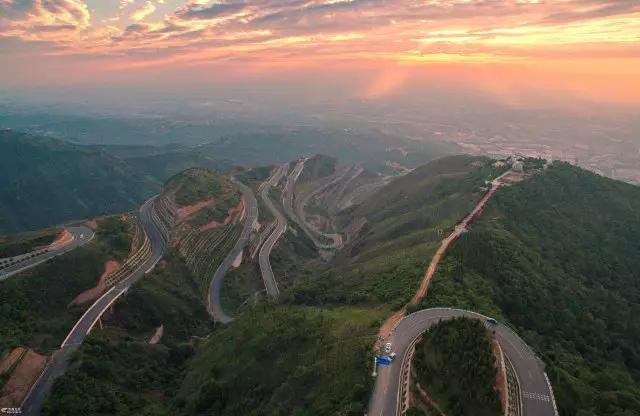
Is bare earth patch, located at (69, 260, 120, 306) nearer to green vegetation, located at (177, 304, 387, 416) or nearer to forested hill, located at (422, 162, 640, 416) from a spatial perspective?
green vegetation, located at (177, 304, 387, 416)

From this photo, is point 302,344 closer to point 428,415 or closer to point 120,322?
point 428,415

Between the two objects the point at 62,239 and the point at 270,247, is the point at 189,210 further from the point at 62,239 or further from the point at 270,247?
the point at 62,239

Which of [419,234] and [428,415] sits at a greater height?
[428,415]

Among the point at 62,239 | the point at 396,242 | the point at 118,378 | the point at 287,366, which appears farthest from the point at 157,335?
the point at 396,242

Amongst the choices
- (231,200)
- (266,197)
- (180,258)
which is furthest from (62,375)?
(266,197)

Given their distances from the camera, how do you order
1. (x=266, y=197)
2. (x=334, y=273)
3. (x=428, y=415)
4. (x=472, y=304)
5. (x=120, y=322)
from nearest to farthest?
(x=428, y=415) < (x=472, y=304) < (x=120, y=322) < (x=334, y=273) < (x=266, y=197)

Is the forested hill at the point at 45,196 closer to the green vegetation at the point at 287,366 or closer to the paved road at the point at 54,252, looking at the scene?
the paved road at the point at 54,252

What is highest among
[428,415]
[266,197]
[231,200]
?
[428,415]

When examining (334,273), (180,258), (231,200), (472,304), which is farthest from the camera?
(231,200)
